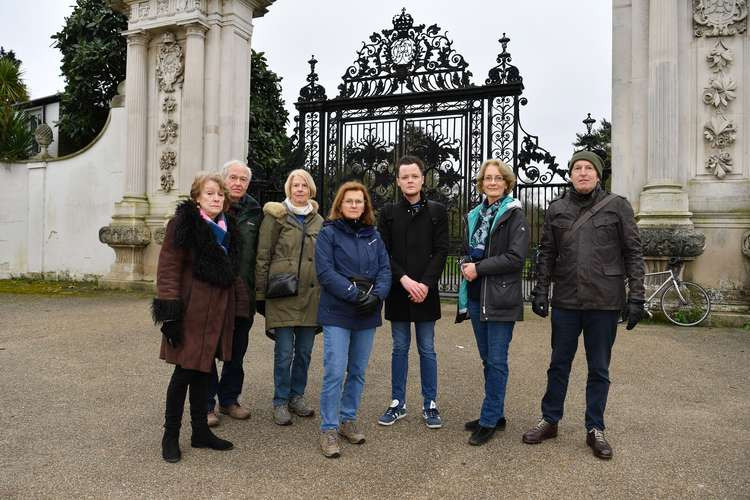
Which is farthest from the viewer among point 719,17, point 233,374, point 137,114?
point 137,114

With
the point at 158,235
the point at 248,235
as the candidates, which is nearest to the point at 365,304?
the point at 248,235

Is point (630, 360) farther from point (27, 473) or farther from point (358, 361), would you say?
point (27, 473)

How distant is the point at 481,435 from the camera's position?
3416mm

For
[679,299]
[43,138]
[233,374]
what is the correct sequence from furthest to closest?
[43,138] < [679,299] < [233,374]

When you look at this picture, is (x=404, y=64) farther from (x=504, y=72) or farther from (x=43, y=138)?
(x=43, y=138)

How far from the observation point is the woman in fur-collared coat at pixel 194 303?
3.08 m

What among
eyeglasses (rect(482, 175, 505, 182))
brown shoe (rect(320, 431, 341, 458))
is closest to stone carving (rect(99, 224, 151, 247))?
brown shoe (rect(320, 431, 341, 458))

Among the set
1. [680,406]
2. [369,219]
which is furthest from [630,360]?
[369,219]

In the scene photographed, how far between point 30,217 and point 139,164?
3.77m

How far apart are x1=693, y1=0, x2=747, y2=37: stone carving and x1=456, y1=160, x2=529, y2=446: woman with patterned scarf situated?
6.02 meters

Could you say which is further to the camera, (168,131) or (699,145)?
(168,131)

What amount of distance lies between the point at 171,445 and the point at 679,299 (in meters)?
6.62

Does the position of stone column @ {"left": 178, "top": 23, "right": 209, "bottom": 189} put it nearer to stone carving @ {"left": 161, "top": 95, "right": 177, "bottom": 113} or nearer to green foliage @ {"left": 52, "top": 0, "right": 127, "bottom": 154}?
stone carving @ {"left": 161, "top": 95, "right": 177, "bottom": 113}

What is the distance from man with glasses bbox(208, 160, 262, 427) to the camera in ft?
12.3
